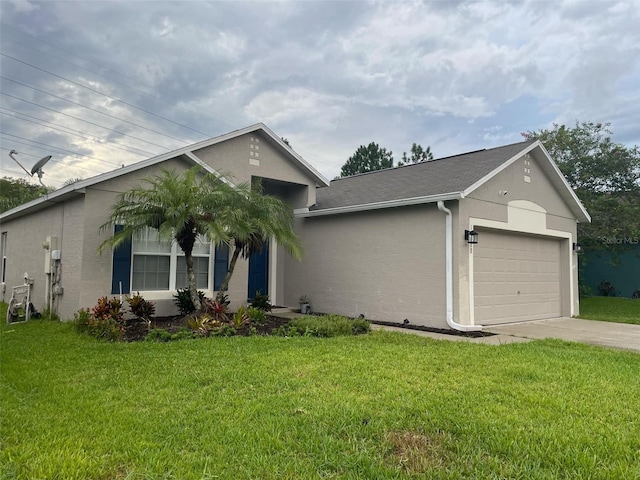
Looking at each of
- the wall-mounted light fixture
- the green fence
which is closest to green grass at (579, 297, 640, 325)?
the green fence

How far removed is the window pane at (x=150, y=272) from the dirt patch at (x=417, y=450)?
7.15 m

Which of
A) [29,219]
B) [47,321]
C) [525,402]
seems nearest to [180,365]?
[525,402]

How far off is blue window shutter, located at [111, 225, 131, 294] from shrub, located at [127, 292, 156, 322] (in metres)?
0.30

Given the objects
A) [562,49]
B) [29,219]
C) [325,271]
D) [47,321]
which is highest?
[562,49]

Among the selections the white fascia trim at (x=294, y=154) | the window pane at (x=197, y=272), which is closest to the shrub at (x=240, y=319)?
the window pane at (x=197, y=272)

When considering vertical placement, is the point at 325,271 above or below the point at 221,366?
above

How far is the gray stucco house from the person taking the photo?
8758 millimetres

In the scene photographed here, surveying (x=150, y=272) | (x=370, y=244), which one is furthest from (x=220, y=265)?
(x=370, y=244)

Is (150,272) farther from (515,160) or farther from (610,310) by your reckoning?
(610,310)

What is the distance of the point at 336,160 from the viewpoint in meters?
32.2

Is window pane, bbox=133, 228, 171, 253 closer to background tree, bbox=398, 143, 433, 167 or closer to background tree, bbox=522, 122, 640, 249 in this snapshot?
background tree, bbox=522, 122, 640, 249

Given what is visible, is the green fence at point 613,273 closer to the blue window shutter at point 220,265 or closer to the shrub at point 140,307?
the blue window shutter at point 220,265

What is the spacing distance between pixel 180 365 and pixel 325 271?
6.52 metres

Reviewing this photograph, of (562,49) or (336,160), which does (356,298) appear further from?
(336,160)
